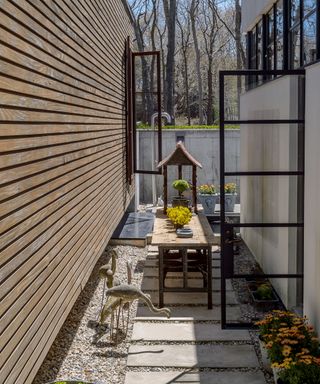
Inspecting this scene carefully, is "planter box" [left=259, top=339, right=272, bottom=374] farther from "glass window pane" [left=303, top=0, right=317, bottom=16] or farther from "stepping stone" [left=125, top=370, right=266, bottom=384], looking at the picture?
"glass window pane" [left=303, top=0, right=317, bottom=16]

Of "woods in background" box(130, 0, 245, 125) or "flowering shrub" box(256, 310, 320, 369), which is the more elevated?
"woods in background" box(130, 0, 245, 125)

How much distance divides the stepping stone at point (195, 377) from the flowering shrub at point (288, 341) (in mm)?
310

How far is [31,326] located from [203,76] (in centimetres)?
3240

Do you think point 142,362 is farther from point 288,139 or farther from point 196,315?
point 288,139

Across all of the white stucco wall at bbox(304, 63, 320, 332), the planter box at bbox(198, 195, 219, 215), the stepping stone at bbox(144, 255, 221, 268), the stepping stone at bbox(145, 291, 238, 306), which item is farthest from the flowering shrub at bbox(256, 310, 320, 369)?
the planter box at bbox(198, 195, 219, 215)

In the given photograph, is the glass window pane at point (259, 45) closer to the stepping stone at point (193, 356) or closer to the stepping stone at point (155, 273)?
the stepping stone at point (155, 273)

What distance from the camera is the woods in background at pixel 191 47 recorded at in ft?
81.4

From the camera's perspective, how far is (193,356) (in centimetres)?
566

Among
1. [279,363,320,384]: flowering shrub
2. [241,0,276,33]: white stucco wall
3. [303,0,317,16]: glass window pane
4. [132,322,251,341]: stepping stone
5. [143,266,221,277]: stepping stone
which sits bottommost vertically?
[132,322,251,341]: stepping stone

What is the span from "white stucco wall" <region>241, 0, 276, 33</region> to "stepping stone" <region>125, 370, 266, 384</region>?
5426mm

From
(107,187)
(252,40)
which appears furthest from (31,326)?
(252,40)

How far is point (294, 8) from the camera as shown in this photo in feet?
23.9

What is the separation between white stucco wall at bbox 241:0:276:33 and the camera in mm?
9023

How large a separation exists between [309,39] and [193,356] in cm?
348
